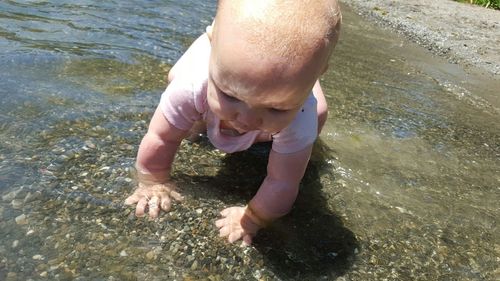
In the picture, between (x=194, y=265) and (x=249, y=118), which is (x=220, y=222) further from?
(x=249, y=118)

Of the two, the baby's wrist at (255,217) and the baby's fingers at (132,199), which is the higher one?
the baby's wrist at (255,217)

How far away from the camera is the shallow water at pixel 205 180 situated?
2.35m

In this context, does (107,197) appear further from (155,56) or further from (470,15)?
(470,15)

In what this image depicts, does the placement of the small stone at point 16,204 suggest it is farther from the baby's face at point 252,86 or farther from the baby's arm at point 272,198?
the baby's face at point 252,86

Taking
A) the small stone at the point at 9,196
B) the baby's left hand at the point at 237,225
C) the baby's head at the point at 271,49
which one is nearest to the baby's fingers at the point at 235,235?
the baby's left hand at the point at 237,225

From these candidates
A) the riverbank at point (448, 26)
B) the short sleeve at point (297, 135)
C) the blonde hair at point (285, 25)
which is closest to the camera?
the blonde hair at point (285, 25)

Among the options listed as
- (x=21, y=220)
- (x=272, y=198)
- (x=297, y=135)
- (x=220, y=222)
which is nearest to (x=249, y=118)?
(x=297, y=135)

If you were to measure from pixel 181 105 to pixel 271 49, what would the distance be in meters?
0.86

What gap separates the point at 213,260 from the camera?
7.78 ft

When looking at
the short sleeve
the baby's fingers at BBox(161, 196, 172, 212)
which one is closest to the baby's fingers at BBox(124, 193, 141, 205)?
the baby's fingers at BBox(161, 196, 172, 212)

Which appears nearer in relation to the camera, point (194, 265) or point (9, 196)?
point (194, 265)

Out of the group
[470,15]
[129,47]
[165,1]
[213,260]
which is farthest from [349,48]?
[213,260]

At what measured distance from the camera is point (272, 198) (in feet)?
8.43

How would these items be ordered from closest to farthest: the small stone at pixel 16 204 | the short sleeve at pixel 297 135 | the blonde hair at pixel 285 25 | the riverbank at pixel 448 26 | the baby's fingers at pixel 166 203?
the blonde hair at pixel 285 25
the small stone at pixel 16 204
the short sleeve at pixel 297 135
the baby's fingers at pixel 166 203
the riverbank at pixel 448 26
